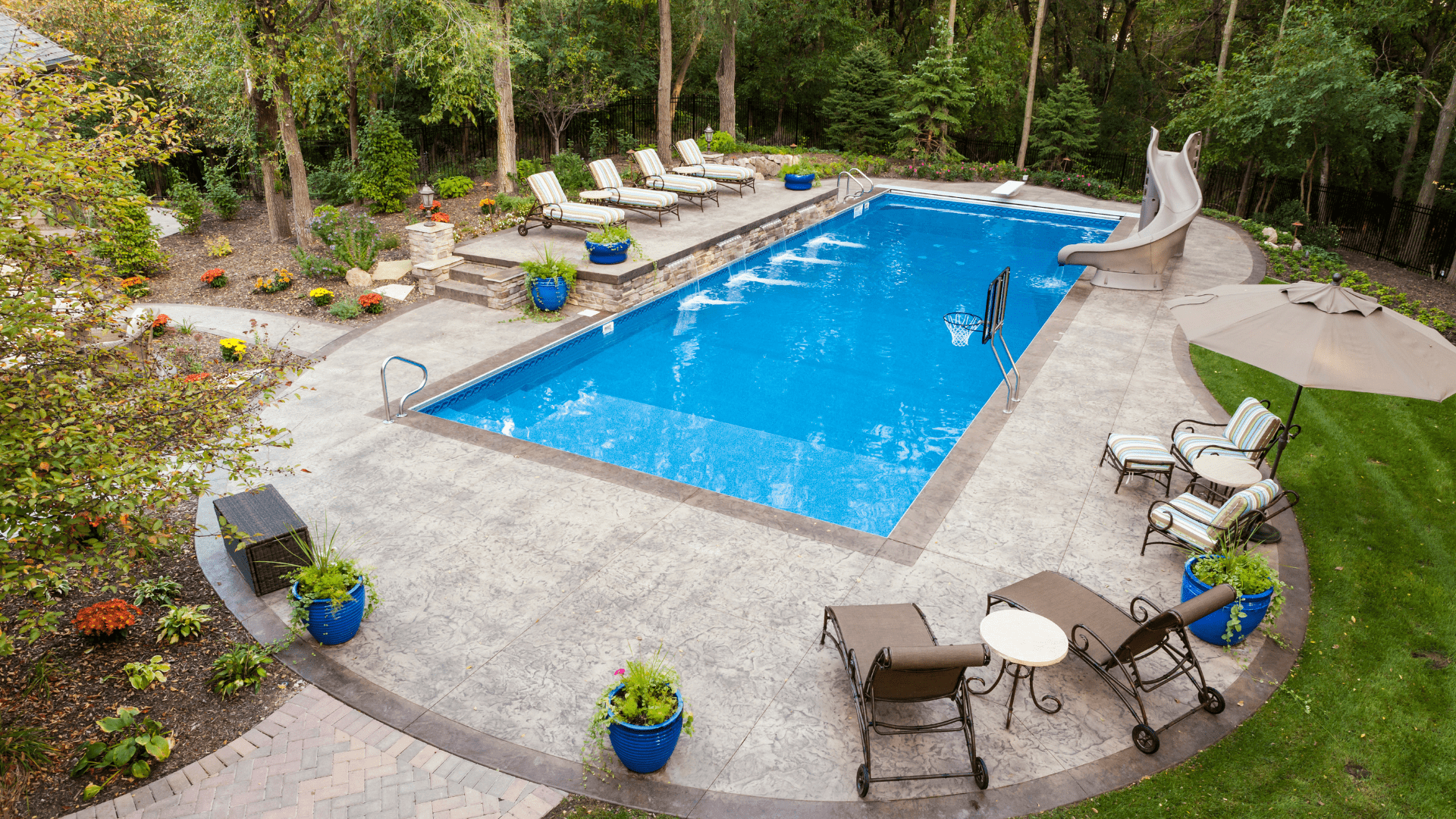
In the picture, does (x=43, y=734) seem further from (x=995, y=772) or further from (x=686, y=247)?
(x=686, y=247)

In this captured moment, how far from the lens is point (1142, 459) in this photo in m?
7.29

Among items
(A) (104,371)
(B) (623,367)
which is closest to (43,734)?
(A) (104,371)

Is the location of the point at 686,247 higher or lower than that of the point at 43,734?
higher

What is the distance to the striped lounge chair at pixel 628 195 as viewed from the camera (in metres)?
15.7

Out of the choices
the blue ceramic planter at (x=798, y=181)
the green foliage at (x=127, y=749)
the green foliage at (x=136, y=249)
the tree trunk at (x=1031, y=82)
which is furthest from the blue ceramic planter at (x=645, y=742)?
the tree trunk at (x=1031, y=82)

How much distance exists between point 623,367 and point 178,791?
7.33m

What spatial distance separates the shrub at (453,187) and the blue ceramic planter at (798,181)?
7.11 meters

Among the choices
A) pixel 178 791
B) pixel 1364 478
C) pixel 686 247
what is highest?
pixel 686 247

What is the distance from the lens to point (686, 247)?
14.1 meters

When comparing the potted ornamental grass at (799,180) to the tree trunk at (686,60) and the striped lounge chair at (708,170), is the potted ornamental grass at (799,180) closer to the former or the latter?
the striped lounge chair at (708,170)

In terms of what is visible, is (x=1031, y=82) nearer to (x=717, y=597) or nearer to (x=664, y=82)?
(x=664, y=82)

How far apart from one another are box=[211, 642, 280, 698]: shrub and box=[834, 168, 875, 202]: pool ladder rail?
651 inches

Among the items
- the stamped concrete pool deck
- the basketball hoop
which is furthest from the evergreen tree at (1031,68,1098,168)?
the stamped concrete pool deck

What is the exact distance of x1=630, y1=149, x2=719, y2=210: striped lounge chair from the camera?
671 inches
